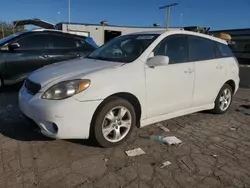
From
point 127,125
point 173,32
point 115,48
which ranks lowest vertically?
point 127,125

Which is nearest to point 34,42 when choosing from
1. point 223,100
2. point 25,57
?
point 25,57

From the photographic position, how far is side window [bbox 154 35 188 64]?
3820 millimetres

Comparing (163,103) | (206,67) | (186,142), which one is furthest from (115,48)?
(186,142)

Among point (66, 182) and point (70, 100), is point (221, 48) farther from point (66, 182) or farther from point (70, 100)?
point (66, 182)

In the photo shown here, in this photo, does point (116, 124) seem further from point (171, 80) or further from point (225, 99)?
point (225, 99)

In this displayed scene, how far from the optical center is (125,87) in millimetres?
3201

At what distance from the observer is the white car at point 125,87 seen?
2926mm

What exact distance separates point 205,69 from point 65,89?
8.68 feet

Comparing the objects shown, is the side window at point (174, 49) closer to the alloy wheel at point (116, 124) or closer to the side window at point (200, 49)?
the side window at point (200, 49)

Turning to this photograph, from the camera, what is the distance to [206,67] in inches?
173

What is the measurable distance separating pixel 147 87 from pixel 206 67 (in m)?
1.54

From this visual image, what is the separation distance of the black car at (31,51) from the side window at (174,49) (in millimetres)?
3747

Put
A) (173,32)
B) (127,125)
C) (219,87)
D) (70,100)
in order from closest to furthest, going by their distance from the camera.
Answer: (70,100)
(127,125)
(173,32)
(219,87)

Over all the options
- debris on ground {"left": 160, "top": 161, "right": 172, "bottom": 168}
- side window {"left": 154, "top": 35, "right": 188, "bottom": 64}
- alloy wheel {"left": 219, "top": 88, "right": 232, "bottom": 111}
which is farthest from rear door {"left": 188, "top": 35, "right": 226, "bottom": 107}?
debris on ground {"left": 160, "top": 161, "right": 172, "bottom": 168}
